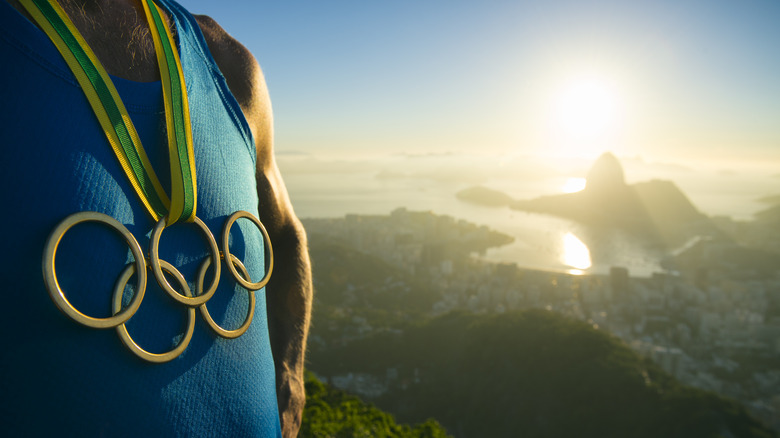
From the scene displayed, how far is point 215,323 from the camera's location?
489 mm

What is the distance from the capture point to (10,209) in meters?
0.36

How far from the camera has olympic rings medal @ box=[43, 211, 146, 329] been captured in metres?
0.36

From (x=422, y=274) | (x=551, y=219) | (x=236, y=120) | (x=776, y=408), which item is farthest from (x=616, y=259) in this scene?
(x=236, y=120)

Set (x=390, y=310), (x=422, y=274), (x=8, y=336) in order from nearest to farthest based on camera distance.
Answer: (x=8, y=336) < (x=390, y=310) < (x=422, y=274)

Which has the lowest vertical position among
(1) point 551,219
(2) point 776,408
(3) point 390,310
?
(2) point 776,408

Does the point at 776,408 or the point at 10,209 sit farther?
the point at 776,408

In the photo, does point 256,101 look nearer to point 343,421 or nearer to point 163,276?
point 163,276

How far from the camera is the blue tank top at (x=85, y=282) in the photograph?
36cm

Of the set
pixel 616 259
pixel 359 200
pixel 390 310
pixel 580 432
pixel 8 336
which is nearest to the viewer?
pixel 8 336

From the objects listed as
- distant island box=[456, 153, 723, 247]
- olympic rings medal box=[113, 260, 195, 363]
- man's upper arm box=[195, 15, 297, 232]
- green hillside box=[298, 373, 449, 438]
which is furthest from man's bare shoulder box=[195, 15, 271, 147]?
distant island box=[456, 153, 723, 247]

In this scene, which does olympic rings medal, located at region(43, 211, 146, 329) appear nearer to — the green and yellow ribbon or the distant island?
the green and yellow ribbon

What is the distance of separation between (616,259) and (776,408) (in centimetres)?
1955

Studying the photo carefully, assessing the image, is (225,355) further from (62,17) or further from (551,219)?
(551,219)

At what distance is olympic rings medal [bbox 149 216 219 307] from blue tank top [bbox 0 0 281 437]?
0.05 ft
